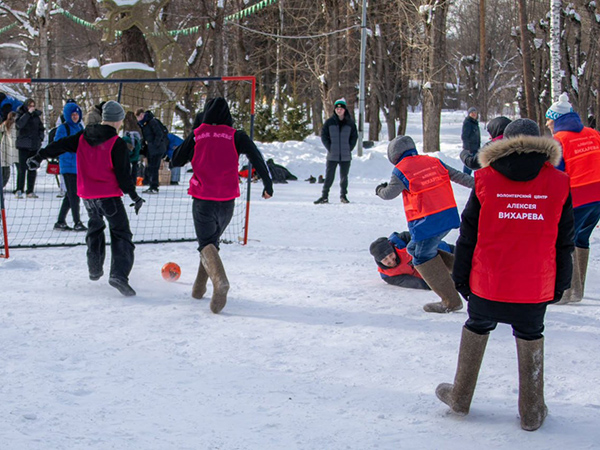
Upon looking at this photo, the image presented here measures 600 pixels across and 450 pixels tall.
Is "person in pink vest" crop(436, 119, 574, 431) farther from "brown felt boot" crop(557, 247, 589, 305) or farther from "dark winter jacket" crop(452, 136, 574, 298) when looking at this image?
"brown felt boot" crop(557, 247, 589, 305)

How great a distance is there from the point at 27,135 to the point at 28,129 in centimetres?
11

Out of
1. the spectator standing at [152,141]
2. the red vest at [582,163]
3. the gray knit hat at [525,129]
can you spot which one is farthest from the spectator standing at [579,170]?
the spectator standing at [152,141]

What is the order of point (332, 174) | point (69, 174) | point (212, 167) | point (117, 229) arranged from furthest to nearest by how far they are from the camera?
point (332, 174), point (69, 174), point (117, 229), point (212, 167)

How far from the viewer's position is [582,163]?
20.4ft

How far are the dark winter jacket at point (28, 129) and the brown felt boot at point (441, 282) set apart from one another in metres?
9.12

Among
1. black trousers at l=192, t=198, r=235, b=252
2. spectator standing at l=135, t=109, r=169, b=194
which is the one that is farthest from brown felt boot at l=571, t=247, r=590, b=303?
spectator standing at l=135, t=109, r=169, b=194

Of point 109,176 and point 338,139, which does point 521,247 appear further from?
point 338,139

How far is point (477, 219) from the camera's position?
3729 mm

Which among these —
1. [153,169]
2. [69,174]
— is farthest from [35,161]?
[153,169]

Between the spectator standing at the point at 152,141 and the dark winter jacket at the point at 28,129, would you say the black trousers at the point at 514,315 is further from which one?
the spectator standing at the point at 152,141

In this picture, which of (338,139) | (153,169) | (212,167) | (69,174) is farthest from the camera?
(153,169)

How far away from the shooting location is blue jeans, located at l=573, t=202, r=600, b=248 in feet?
20.4

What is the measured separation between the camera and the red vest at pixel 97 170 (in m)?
6.38

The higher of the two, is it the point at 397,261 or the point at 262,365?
the point at 397,261
